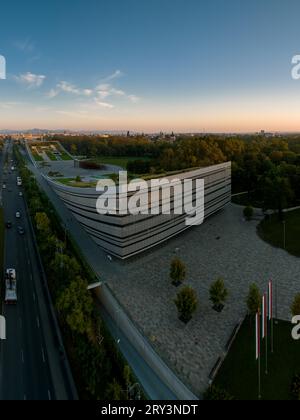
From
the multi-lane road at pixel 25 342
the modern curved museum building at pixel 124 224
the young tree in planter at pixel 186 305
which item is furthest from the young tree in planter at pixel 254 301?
the multi-lane road at pixel 25 342

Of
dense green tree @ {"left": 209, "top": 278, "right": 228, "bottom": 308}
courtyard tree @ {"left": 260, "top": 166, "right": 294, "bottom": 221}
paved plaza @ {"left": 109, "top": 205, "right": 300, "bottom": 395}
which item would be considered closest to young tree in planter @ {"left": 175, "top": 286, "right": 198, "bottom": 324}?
paved plaza @ {"left": 109, "top": 205, "right": 300, "bottom": 395}

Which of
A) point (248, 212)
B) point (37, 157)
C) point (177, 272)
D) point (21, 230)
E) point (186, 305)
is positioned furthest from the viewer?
point (37, 157)

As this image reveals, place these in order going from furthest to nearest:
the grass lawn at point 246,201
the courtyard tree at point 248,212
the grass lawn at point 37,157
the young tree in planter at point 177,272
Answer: the grass lawn at point 37,157, the grass lawn at point 246,201, the courtyard tree at point 248,212, the young tree in planter at point 177,272

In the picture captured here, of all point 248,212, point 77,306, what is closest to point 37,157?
point 248,212

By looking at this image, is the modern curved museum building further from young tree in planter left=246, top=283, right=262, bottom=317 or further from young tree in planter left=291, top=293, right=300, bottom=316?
young tree in planter left=291, top=293, right=300, bottom=316

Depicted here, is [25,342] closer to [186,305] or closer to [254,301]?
Result: [186,305]

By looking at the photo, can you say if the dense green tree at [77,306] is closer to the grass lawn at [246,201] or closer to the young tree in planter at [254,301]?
the young tree in planter at [254,301]
